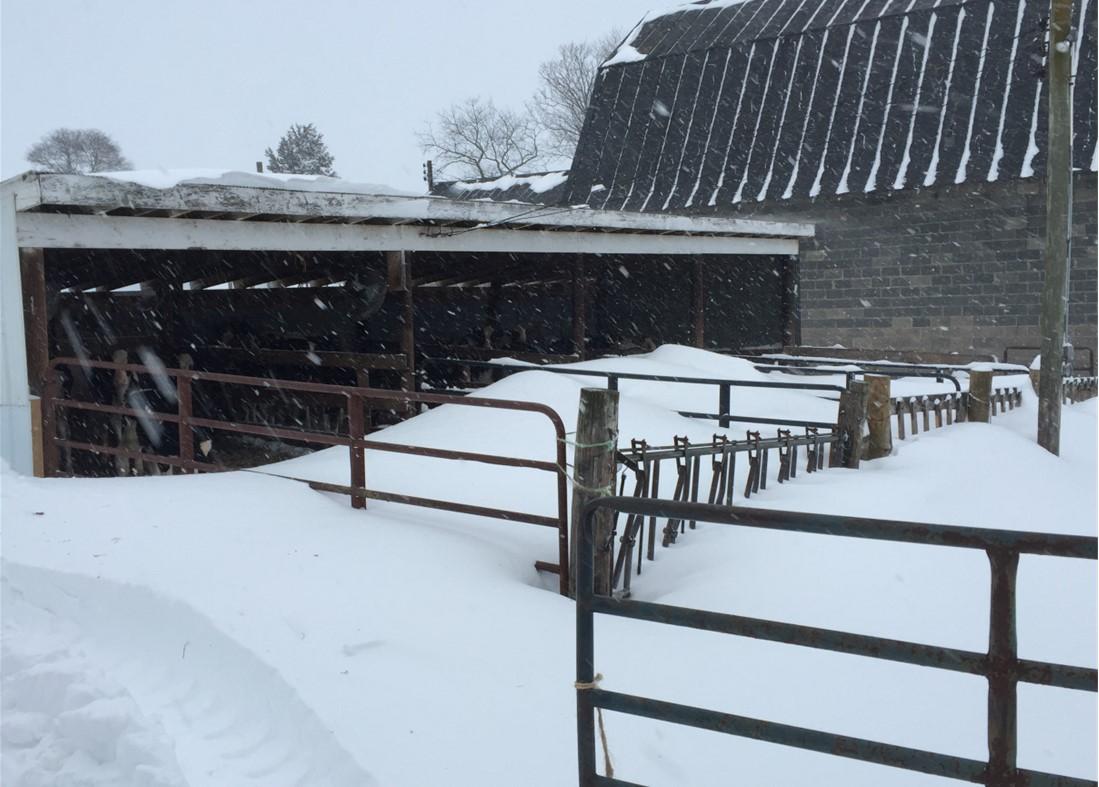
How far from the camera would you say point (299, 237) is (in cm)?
874

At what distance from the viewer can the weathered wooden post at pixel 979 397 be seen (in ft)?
33.4

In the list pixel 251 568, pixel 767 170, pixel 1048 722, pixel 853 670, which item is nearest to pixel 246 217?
pixel 251 568

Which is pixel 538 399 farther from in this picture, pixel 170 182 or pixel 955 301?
pixel 955 301

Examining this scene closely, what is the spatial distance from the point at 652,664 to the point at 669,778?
85cm

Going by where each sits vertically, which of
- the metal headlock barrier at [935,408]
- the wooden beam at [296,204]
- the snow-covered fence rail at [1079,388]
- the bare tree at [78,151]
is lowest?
the snow-covered fence rail at [1079,388]

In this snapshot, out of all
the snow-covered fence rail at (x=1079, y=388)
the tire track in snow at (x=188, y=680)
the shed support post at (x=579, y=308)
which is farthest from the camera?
the snow-covered fence rail at (x=1079, y=388)

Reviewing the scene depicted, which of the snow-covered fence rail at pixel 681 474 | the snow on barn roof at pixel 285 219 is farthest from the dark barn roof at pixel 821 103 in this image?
the snow-covered fence rail at pixel 681 474

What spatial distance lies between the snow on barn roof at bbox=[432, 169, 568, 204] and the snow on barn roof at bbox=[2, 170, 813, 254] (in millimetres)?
11586

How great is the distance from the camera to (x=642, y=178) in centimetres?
2109

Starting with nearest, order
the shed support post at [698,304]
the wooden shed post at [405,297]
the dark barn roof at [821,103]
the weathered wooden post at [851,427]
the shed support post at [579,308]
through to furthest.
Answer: the weathered wooden post at [851,427], the wooden shed post at [405,297], the shed support post at [579,308], the shed support post at [698,304], the dark barn roof at [821,103]

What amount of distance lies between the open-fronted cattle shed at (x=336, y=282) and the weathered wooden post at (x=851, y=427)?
399cm

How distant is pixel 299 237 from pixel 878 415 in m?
5.17

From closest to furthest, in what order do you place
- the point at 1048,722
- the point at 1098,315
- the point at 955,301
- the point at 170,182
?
the point at 1048,722 < the point at 170,182 < the point at 1098,315 < the point at 955,301

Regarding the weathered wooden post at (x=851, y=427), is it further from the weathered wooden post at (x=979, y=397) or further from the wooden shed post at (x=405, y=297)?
the wooden shed post at (x=405, y=297)
